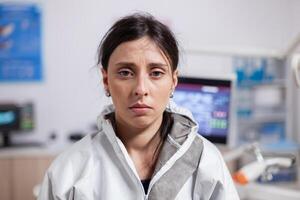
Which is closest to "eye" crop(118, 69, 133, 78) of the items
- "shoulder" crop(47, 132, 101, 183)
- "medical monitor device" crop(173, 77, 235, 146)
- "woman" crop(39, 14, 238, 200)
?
"woman" crop(39, 14, 238, 200)

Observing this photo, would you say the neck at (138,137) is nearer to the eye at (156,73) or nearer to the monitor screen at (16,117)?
the eye at (156,73)

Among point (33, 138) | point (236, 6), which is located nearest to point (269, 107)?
point (236, 6)

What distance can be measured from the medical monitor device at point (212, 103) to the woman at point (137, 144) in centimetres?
71

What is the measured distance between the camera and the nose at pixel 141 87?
3.21 ft

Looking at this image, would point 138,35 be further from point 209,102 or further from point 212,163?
point 209,102

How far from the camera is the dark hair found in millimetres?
1028

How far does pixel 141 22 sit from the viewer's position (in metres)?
1.06

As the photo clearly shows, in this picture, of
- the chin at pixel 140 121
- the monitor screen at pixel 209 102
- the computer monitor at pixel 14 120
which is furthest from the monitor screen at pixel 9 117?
the chin at pixel 140 121

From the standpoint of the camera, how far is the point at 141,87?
979 mm

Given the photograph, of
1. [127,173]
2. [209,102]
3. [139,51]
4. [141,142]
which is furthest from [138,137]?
[209,102]

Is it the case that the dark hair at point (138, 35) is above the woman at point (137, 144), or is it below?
above

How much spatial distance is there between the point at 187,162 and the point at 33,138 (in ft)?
8.80

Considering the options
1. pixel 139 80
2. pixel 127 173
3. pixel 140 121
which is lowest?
pixel 127 173

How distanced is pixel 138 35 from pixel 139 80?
123 millimetres
